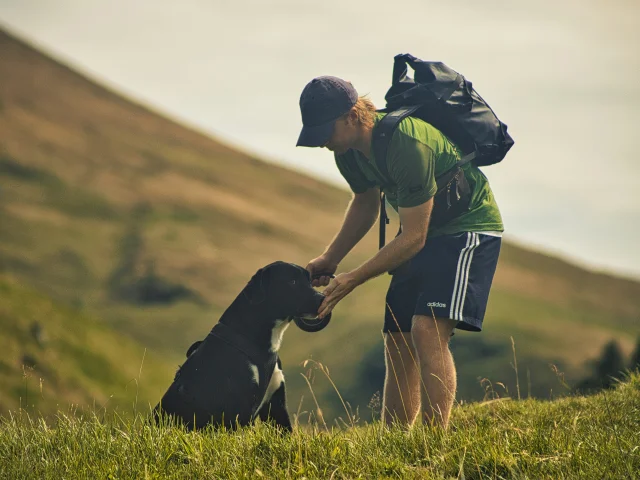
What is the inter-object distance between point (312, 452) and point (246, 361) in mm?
1314

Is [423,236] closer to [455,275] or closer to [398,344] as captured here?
[455,275]

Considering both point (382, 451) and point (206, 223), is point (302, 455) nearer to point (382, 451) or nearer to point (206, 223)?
point (382, 451)

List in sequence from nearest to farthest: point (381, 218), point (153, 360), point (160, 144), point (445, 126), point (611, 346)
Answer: point (445, 126), point (381, 218), point (611, 346), point (153, 360), point (160, 144)

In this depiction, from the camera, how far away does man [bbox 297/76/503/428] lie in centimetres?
462

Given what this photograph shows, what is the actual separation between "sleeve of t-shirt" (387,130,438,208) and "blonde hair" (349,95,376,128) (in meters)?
0.30

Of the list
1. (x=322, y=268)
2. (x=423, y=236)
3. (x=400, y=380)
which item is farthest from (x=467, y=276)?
(x=322, y=268)

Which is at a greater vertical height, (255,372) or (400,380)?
(400,380)

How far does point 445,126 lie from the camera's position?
4.99m

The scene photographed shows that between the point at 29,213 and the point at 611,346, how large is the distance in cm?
6923

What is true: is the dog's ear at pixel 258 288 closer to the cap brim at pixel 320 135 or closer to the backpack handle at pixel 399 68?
the cap brim at pixel 320 135

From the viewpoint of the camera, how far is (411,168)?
4.55 meters

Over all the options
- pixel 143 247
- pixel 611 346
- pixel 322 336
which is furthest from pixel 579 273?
pixel 611 346

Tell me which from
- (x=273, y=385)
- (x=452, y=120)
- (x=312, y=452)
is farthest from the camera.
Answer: (x=273, y=385)

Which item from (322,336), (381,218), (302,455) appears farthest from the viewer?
(322,336)
